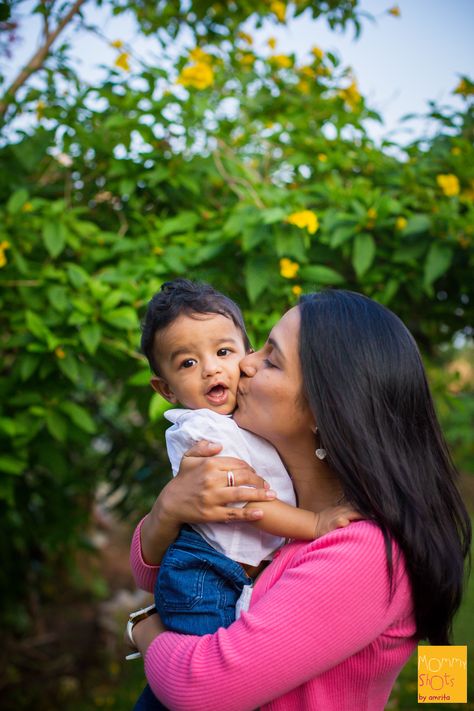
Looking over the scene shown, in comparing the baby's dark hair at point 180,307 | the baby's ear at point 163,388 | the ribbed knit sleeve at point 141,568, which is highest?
the baby's dark hair at point 180,307

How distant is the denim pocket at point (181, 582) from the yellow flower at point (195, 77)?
6.18 feet

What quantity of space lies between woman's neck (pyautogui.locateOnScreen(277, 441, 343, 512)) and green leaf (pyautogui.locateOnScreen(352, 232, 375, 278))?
973 millimetres

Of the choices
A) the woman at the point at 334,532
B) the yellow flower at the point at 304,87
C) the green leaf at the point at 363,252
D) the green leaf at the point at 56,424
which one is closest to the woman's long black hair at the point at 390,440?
the woman at the point at 334,532

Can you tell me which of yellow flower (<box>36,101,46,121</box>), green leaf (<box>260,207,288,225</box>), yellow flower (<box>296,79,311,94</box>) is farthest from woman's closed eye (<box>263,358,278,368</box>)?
yellow flower (<box>296,79,311,94</box>)

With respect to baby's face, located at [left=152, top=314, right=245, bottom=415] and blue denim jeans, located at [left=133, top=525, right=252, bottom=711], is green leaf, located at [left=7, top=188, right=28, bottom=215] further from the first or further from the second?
blue denim jeans, located at [left=133, top=525, right=252, bottom=711]

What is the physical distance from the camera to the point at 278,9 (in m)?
2.91

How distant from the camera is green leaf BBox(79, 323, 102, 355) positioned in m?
2.07

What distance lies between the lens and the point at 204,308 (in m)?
1.55

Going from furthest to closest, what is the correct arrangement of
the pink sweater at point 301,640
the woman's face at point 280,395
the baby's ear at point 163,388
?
the baby's ear at point 163,388 → the woman's face at point 280,395 → the pink sweater at point 301,640

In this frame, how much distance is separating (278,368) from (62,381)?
115cm

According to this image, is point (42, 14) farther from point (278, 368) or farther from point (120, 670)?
point (120, 670)

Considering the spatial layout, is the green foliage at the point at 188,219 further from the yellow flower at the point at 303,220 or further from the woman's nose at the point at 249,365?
the woman's nose at the point at 249,365

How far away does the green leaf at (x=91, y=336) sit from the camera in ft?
6.79

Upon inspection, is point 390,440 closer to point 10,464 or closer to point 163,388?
point 163,388
